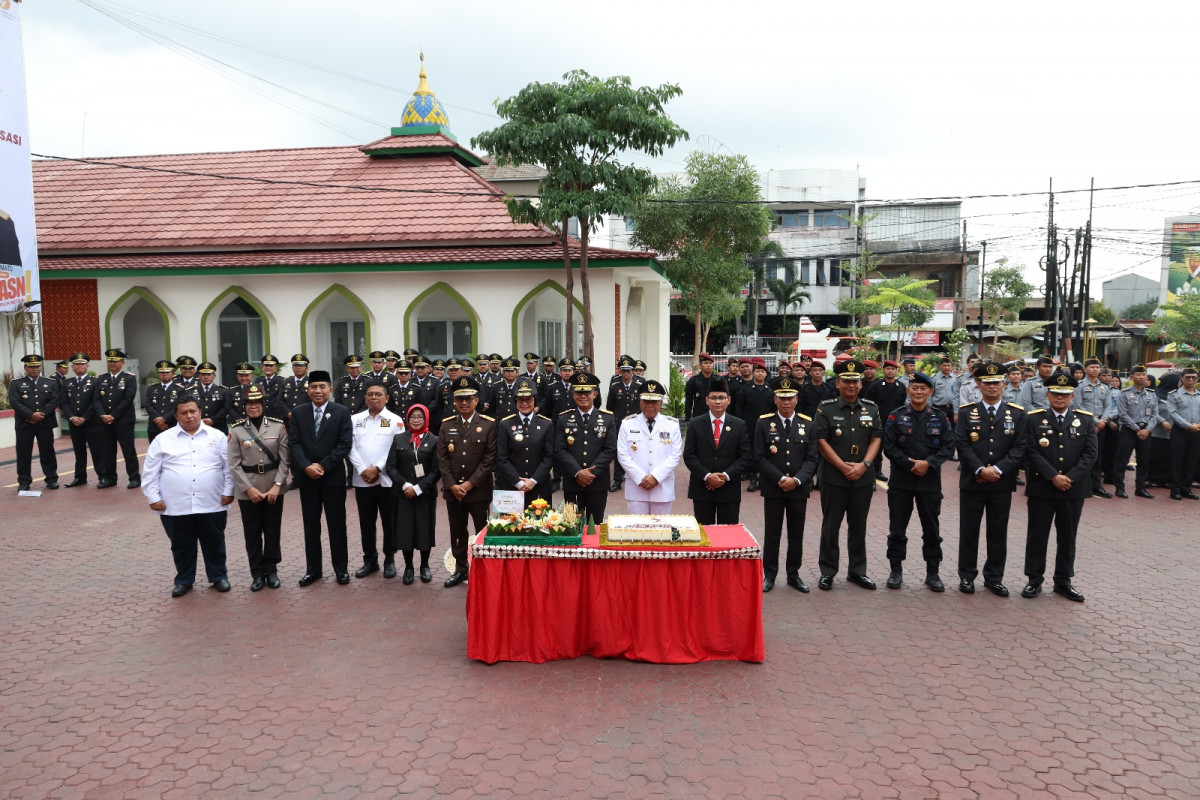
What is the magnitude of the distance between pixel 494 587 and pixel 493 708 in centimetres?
89

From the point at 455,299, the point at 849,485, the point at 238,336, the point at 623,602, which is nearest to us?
the point at 623,602

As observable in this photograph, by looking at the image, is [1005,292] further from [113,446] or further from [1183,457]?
[113,446]

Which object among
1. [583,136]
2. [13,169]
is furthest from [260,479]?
[13,169]

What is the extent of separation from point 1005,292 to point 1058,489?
4475 centimetres

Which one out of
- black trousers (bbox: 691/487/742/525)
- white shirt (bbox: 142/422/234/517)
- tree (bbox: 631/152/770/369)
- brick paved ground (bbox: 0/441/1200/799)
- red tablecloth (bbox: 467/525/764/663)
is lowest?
brick paved ground (bbox: 0/441/1200/799)

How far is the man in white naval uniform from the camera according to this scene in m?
7.00

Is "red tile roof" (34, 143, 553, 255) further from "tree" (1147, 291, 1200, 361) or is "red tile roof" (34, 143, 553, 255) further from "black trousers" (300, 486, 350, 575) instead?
"tree" (1147, 291, 1200, 361)

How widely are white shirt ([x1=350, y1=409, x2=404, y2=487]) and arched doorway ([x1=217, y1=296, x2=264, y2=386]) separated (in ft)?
45.0

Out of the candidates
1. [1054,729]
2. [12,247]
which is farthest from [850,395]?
[12,247]

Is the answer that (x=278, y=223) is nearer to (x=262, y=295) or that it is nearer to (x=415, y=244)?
(x=262, y=295)

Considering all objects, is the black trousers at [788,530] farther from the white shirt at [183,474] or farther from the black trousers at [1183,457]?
the black trousers at [1183,457]

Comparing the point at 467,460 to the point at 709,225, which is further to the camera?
the point at 709,225

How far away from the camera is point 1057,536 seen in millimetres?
6918

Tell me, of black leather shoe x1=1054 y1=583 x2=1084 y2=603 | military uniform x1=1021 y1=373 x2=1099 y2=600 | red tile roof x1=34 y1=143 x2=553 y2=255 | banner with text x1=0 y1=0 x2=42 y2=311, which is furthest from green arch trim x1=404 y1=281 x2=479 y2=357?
black leather shoe x1=1054 y1=583 x2=1084 y2=603
